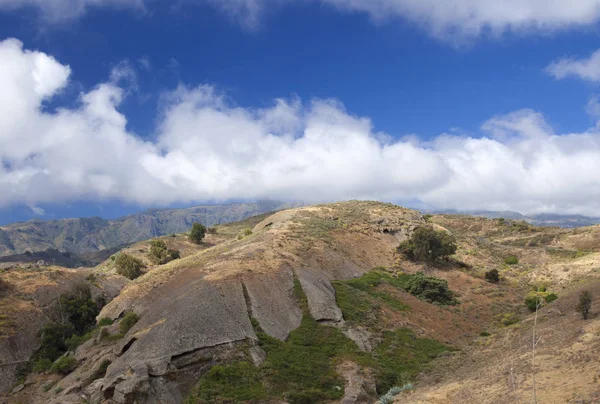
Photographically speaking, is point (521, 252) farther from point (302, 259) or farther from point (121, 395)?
point (121, 395)

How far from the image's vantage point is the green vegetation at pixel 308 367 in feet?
73.6

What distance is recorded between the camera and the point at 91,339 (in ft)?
104

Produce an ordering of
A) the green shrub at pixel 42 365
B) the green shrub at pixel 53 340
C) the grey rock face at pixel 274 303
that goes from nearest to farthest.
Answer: the grey rock face at pixel 274 303
the green shrub at pixel 42 365
the green shrub at pixel 53 340

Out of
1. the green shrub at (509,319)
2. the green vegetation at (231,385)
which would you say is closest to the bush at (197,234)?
the green shrub at (509,319)

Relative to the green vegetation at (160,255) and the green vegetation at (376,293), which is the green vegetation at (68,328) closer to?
the green vegetation at (376,293)

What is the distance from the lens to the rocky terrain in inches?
843

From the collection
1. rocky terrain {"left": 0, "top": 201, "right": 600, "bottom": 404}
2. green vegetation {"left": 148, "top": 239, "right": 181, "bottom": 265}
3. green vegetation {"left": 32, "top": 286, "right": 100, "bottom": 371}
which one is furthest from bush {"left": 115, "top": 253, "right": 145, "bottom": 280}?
green vegetation {"left": 32, "top": 286, "right": 100, "bottom": 371}

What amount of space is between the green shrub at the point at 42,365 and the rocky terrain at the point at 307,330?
599mm

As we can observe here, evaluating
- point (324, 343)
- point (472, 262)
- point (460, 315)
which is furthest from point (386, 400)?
point (472, 262)

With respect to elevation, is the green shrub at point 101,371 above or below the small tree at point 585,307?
below

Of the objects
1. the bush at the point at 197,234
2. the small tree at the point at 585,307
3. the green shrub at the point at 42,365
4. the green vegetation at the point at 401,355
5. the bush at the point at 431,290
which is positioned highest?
the bush at the point at 197,234

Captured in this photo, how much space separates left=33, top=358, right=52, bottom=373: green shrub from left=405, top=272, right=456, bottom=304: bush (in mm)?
34585

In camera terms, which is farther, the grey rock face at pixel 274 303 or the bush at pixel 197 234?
the bush at pixel 197 234

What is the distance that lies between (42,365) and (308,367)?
23167mm
